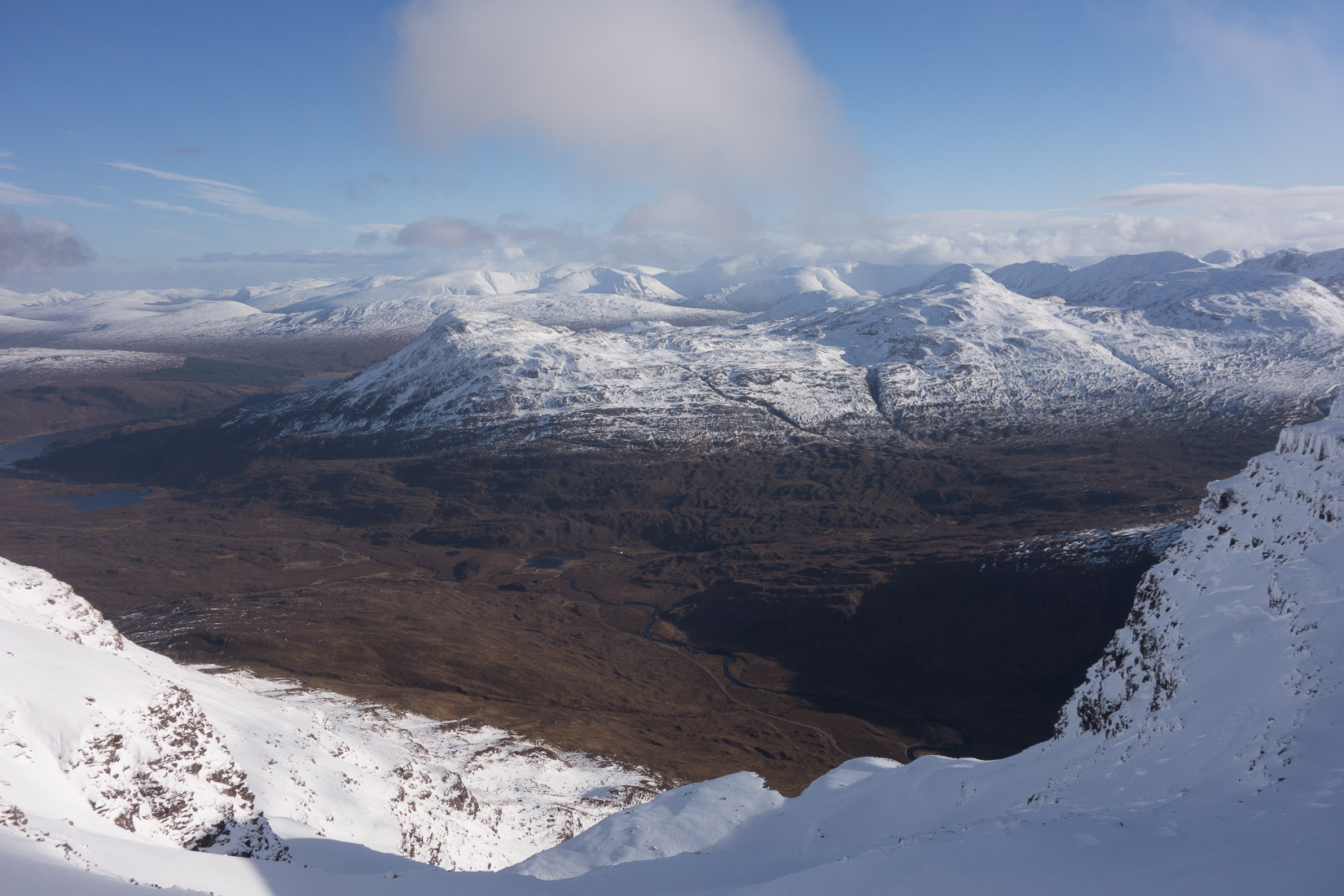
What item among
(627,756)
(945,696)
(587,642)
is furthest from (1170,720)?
(587,642)

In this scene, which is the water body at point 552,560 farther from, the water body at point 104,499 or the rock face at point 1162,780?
the water body at point 104,499

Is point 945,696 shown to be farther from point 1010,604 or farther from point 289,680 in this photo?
point 289,680

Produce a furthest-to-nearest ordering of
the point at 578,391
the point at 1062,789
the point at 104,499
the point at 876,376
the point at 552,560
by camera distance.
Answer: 1. the point at 876,376
2. the point at 578,391
3. the point at 104,499
4. the point at 552,560
5. the point at 1062,789

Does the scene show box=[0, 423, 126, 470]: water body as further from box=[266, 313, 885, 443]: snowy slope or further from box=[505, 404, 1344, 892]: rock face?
box=[505, 404, 1344, 892]: rock face

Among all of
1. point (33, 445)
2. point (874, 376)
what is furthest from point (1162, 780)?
point (33, 445)

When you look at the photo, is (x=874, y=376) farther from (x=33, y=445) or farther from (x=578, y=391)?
(x=33, y=445)
